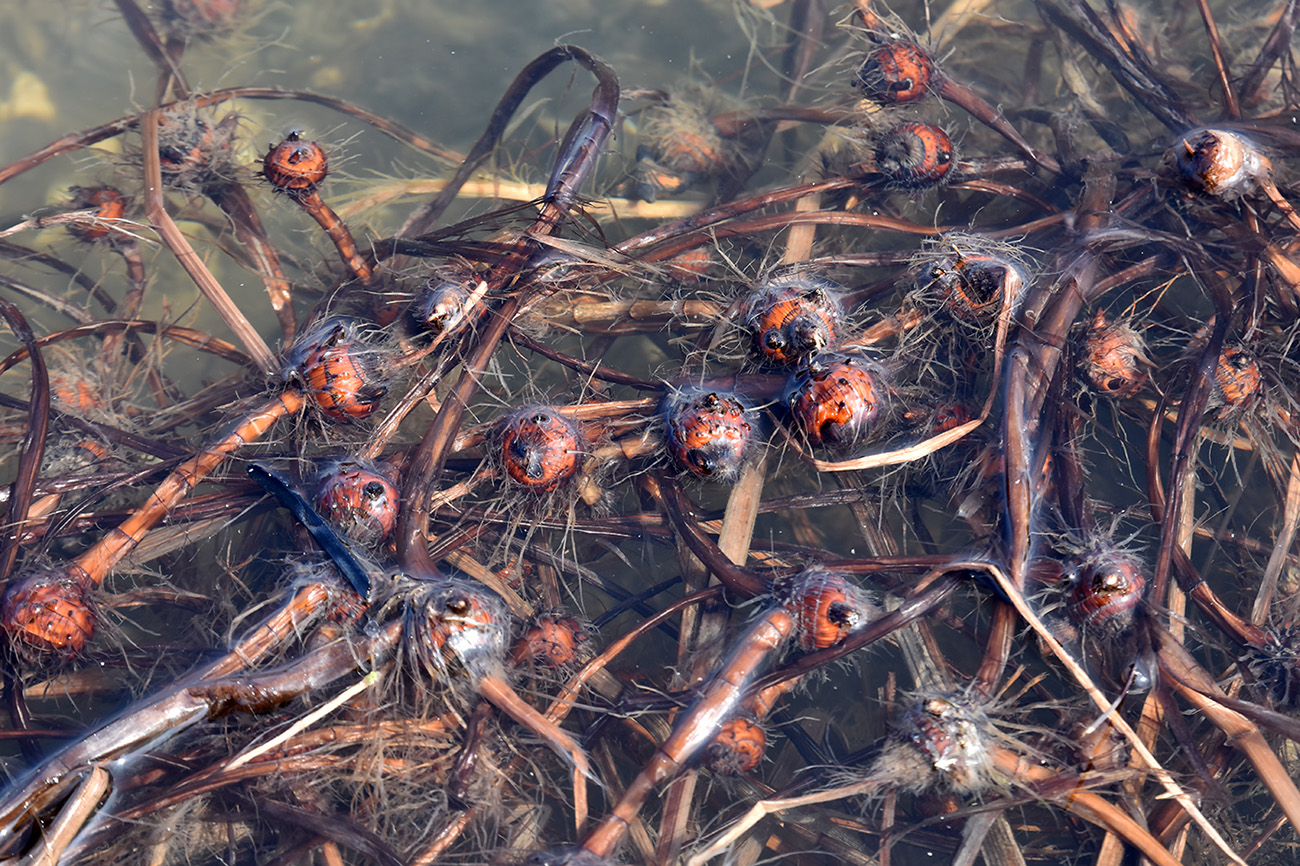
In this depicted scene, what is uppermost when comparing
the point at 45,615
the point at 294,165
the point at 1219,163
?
the point at 294,165

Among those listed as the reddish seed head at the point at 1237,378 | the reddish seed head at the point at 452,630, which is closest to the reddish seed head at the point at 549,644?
the reddish seed head at the point at 452,630

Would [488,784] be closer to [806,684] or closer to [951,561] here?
[806,684]

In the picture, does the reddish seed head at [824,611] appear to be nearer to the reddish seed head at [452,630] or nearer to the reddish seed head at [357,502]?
the reddish seed head at [452,630]

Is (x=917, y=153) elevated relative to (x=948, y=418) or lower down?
elevated

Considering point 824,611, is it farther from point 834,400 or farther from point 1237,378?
point 1237,378

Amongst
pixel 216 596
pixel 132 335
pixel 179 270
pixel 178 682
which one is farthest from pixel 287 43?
pixel 178 682

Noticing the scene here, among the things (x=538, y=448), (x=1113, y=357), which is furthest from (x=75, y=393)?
(x=1113, y=357)

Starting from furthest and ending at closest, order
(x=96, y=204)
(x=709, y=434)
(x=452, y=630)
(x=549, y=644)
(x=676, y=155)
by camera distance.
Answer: (x=676, y=155) → (x=96, y=204) → (x=549, y=644) → (x=709, y=434) → (x=452, y=630)
